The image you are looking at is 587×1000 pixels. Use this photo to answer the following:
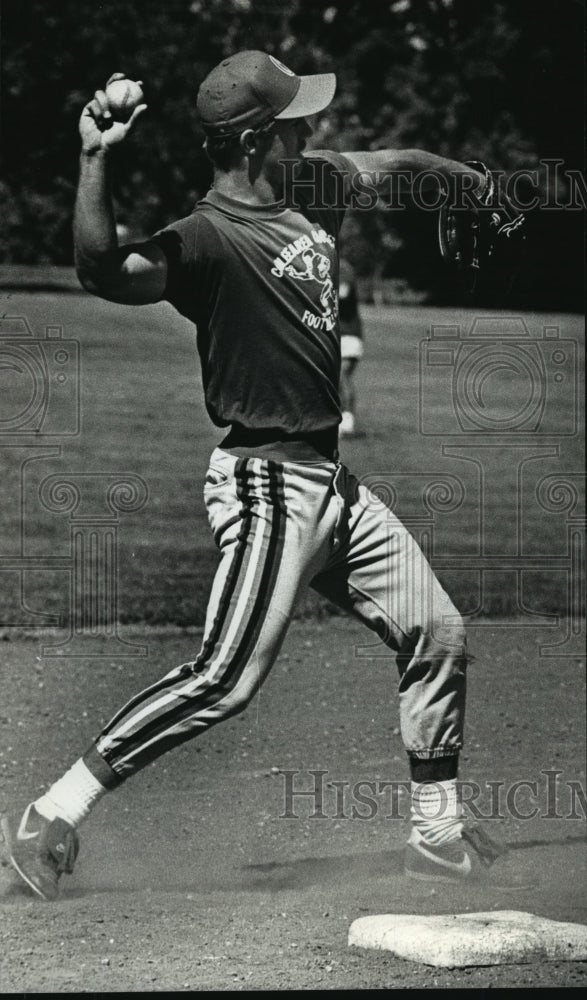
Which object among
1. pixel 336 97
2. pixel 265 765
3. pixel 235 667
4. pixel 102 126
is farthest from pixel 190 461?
pixel 102 126

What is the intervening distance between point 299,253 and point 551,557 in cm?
710

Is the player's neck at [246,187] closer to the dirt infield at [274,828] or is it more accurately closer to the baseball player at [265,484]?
the baseball player at [265,484]

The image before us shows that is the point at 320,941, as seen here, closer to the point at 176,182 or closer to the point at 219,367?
the point at 219,367

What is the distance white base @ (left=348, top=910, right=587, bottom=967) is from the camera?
3.85 metres

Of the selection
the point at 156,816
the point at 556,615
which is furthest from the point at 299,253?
the point at 556,615

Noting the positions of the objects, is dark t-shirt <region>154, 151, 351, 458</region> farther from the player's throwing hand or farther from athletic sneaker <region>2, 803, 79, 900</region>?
athletic sneaker <region>2, 803, 79, 900</region>

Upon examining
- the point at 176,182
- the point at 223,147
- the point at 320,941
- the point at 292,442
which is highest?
the point at 176,182

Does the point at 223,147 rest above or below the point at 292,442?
above

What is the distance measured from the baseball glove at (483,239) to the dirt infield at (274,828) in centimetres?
178

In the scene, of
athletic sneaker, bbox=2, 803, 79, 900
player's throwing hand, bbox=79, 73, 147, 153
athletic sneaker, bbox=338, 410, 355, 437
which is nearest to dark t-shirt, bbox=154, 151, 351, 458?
player's throwing hand, bbox=79, 73, 147, 153

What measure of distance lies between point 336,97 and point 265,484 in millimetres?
18431

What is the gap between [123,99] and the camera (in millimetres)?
3301

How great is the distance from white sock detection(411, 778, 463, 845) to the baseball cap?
178cm

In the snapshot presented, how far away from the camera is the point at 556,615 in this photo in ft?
28.3
